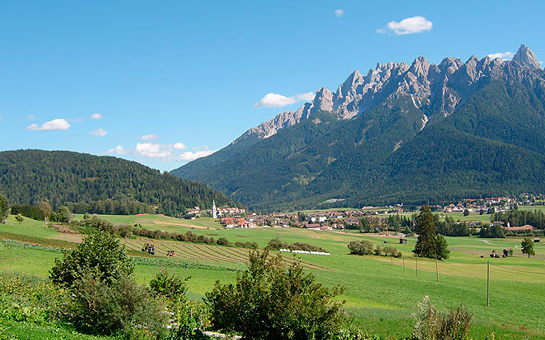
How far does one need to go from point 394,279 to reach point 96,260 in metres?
38.3

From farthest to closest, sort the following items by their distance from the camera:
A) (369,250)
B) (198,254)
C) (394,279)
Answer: (369,250)
(198,254)
(394,279)

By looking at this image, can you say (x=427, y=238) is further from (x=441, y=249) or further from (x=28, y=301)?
(x=28, y=301)

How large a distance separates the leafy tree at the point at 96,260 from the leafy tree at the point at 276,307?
8954 mm

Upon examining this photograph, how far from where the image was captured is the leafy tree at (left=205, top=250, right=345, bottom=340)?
53.8 feet

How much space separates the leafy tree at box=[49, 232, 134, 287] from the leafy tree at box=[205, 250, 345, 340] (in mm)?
8954

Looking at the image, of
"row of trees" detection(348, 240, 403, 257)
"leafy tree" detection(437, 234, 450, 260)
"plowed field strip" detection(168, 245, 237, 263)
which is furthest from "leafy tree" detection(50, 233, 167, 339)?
"leafy tree" detection(437, 234, 450, 260)

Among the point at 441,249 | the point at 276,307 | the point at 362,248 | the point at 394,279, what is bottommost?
the point at 394,279

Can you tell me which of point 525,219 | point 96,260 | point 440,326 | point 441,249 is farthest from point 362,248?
point 525,219

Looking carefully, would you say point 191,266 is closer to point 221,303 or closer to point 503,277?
point 221,303

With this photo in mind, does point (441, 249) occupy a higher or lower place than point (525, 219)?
lower

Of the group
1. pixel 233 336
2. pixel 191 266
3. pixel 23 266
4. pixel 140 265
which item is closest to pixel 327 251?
pixel 191 266

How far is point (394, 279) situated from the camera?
5319 centimetres

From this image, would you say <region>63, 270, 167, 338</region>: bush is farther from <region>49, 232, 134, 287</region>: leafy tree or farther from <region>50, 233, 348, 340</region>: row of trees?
<region>49, 232, 134, 287</region>: leafy tree

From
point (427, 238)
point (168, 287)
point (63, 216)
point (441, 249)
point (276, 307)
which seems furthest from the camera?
point (63, 216)
